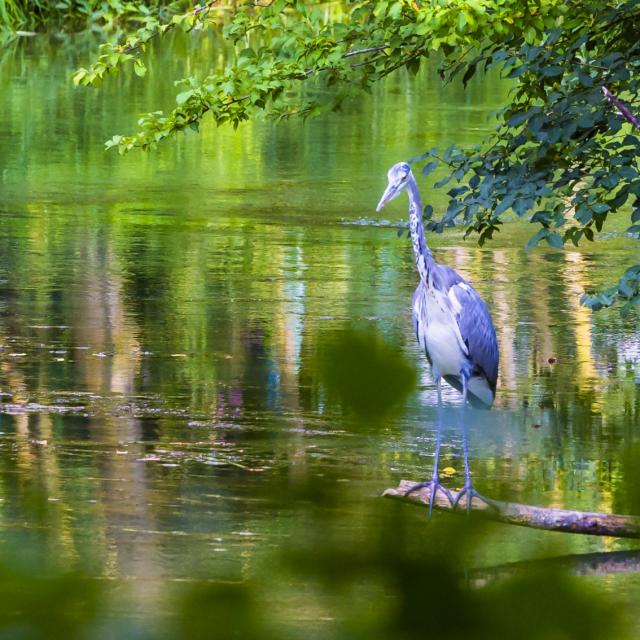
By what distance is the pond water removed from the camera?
1265 mm

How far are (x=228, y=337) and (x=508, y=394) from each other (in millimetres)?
1985

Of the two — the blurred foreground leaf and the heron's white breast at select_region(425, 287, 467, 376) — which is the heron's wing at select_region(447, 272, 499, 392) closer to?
the heron's white breast at select_region(425, 287, 467, 376)

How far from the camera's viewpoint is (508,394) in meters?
8.36

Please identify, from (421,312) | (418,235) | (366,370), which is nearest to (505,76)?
(418,235)

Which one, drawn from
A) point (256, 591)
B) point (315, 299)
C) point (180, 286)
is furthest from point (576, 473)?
point (256, 591)

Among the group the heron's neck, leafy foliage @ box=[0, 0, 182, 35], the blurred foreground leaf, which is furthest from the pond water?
leafy foliage @ box=[0, 0, 182, 35]

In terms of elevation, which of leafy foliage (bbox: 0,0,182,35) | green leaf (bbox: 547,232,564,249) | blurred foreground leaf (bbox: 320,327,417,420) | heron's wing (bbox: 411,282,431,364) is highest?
leafy foliage (bbox: 0,0,182,35)

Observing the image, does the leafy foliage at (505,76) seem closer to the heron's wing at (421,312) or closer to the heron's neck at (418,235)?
the heron's neck at (418,235)

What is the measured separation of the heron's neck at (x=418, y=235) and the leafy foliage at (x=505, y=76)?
0.20 metres

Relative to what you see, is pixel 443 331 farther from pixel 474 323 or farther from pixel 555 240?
pixel 555 240

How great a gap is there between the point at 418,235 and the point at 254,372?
250 cm

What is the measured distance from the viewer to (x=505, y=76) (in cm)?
693

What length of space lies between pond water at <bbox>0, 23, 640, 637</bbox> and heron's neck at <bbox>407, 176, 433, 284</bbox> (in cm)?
47

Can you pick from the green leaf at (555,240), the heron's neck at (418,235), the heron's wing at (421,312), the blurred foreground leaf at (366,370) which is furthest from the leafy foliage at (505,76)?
the blurred foreground leaf at (366,370)
